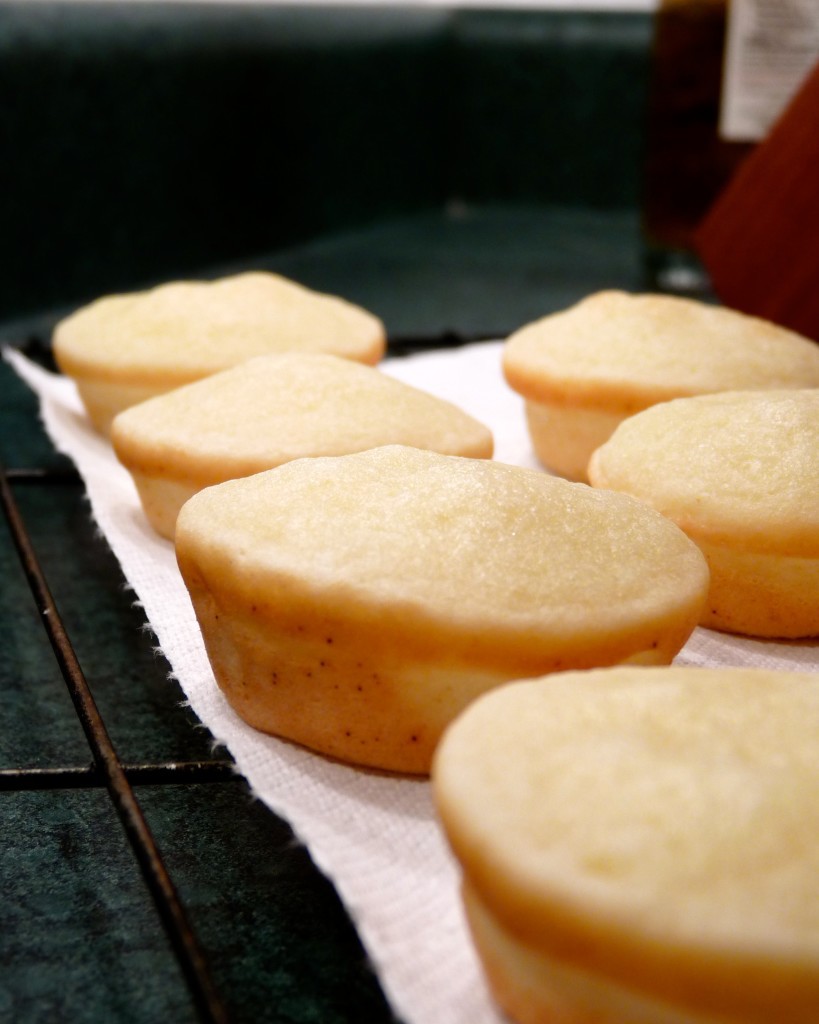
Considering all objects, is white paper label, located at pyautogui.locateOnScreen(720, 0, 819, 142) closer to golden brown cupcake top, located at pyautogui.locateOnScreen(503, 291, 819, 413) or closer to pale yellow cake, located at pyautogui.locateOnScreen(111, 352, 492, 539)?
golden brown cupcake top, located at pyautogui.locateOnScreen(503, 291, 819, 413)

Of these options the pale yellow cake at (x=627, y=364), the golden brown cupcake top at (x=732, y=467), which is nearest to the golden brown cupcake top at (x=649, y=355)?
the pale yellow cake at (x=627, y=364)

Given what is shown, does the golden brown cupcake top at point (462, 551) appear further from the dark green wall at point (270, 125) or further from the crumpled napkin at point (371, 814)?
the dark green wall at point (270, 125)

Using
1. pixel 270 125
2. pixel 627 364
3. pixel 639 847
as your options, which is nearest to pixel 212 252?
pixel 270 125

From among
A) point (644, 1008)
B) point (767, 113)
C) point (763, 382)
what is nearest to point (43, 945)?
point (644, 1008)

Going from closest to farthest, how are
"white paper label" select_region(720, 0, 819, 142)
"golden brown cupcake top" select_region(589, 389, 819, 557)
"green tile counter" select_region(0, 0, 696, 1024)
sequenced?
"green tile counter" select_region(0, 0, 696, 1024) → "golden brown cupcake top" select_region(589, 389, 819, 557) → "white paper label" select_region(720, 0, 819, 142)

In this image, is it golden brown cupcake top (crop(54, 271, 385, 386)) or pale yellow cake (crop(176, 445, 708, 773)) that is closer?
pale yellow cake (crop(176, 445, 708, 773))

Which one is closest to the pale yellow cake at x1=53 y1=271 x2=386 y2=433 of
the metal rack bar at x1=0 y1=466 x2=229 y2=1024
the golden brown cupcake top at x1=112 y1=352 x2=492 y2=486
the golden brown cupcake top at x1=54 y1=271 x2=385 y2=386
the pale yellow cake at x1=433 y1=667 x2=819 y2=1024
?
the golden brown cupcake top at x1=54 y1=271 x2=385 y2=386
